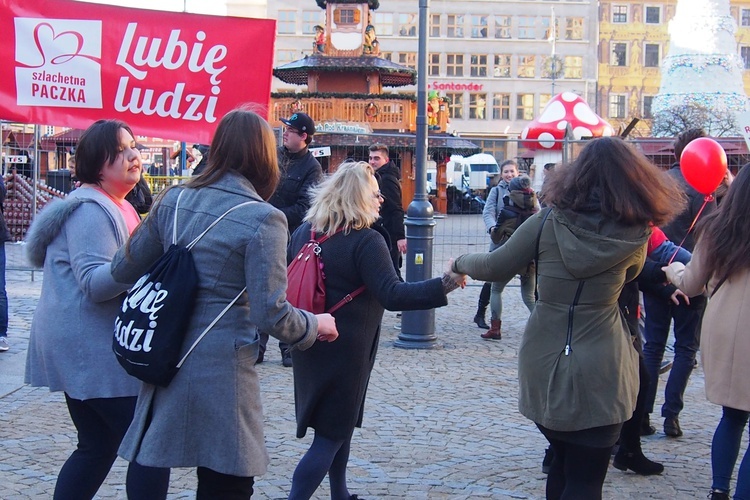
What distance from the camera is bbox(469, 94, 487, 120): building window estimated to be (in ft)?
216

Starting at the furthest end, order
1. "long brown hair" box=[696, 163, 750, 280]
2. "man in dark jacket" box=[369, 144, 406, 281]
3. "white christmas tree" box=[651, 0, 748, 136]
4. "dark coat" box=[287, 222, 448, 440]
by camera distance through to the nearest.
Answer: "white christmas tree" box=[651, 0, 748, 136] < "man in dark jacket" box=[369, 144, 406, 281] < "long brown hair" box=[696, 163, 750, 280] < "dark coat" box=[287, 222, 448, 440]

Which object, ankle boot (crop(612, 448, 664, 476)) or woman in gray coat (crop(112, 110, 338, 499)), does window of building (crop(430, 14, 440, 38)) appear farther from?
woman in gray coat (crop(112, 110, 338, 499))

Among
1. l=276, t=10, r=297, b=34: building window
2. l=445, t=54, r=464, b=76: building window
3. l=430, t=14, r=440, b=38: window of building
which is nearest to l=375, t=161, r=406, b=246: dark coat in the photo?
l=445, t=54, r=464, b=76: building window

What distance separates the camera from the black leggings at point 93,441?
136 inches

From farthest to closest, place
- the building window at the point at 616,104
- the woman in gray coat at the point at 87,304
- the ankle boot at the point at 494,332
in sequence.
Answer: the building window at the point at 616,104 → the ankle boot at the point at 494,332 → the woman in gray coat at the point at 87,304

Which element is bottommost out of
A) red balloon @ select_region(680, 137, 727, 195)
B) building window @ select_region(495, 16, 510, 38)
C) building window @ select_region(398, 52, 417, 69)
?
red balloon @ select_region(680, 137, 727, 195)

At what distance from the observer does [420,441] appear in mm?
5645

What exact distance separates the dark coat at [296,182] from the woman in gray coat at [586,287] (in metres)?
3.84

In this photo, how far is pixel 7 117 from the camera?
24.1 feet

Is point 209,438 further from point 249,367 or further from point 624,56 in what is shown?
point 624,56


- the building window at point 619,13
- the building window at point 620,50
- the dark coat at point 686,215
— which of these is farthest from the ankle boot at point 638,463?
the building window at point 619,13

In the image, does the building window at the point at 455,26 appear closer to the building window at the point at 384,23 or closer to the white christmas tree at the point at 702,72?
the building window at the point at 384,23

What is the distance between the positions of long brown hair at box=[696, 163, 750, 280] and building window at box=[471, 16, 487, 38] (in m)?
64.8

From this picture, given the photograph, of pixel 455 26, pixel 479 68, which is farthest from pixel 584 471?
pixel 455 26
